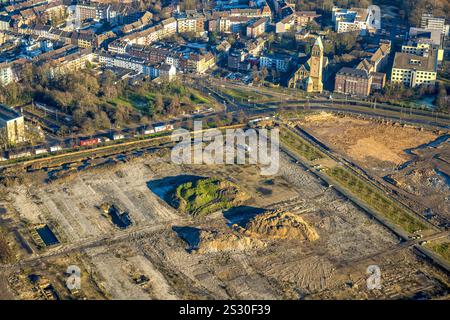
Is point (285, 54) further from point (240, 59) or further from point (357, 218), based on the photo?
point (357, 218)

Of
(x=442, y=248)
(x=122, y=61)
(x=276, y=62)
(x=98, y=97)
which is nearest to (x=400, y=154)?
(x=442, y=248)

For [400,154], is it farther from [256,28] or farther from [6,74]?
[6,74]

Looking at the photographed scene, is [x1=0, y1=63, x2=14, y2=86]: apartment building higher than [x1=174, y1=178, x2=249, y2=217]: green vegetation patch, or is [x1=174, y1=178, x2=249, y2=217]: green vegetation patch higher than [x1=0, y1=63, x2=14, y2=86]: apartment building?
[x1=0, y1=63, x2=14, y2=86]: apartment building

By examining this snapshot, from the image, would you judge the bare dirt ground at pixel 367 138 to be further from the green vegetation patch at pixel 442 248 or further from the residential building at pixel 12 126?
the residential building at pixel 12 126

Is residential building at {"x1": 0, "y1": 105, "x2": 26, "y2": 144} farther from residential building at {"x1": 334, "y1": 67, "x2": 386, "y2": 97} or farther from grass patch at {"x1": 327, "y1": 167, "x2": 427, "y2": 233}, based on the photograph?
residential building at {"x1": 334, "y1": 67, "x2": 386, "y2": 97}

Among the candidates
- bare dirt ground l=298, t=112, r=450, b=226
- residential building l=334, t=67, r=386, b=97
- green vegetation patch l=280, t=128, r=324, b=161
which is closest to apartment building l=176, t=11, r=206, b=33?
residential building l=334, t=67, r=386, b=97

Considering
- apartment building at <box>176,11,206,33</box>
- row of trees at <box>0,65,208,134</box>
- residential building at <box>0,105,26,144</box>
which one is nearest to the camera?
residential building at <box>0,105,26,144</box>
